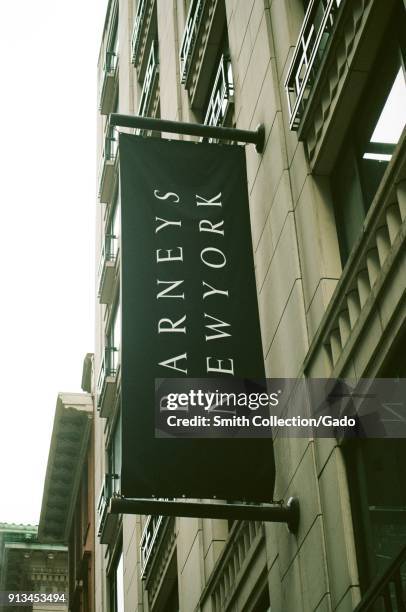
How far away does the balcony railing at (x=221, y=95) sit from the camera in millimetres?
17219

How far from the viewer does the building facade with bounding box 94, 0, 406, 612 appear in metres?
Result: 10.1

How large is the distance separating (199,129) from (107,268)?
15646 mm

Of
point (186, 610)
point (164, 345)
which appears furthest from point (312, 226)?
point (186, 610)

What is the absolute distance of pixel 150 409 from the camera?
12.1m

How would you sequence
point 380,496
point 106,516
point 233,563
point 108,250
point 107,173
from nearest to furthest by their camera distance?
point 380,496 < point 233,563 < point 106,516 < point 108,250 < point 107,173

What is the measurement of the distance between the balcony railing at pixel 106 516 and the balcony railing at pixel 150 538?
4.75m

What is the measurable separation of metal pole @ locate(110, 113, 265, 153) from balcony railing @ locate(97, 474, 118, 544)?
44.4ft

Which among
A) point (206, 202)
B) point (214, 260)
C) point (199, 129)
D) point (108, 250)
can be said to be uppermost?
point (108, 250)

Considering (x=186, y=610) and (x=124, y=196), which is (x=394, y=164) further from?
(x=186, y=610)

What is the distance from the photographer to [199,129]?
15.1 meters

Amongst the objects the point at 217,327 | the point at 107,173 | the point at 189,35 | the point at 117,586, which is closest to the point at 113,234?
the point at 107,173

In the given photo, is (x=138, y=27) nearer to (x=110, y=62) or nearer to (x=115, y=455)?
(x=110, y=62)

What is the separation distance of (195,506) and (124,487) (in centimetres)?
88

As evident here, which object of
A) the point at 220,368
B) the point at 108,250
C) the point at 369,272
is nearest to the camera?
the point at 369,272
